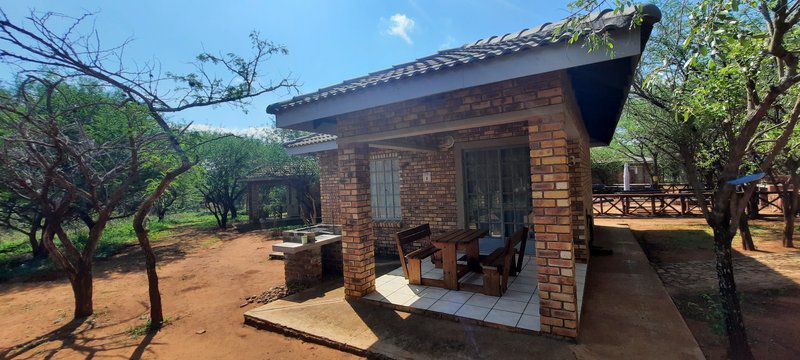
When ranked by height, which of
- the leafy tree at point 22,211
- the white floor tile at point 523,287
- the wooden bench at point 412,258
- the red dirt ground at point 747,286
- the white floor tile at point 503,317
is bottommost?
the red dirt ground at point 747,286

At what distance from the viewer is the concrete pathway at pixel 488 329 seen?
9.43 ft

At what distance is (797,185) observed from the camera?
7.04 m

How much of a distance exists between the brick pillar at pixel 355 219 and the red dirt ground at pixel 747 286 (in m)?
3.53

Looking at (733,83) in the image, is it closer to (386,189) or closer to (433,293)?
(433,293)

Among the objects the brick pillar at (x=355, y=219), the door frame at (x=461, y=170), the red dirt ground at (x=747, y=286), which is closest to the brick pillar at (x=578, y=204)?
the red dirt ground at (x=747, y=286)

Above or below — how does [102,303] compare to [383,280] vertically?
below

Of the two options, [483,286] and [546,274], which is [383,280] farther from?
[546,274]

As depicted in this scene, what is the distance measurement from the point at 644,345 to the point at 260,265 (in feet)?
24.6

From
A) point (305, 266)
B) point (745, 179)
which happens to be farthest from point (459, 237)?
point (745, 179)

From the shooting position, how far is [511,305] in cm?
375

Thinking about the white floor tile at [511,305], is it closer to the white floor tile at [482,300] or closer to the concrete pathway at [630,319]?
the white floor tile at [482,300]

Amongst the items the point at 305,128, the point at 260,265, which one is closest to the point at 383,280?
the point at 305,128

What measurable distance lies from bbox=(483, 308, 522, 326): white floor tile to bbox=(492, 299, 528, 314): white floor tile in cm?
8

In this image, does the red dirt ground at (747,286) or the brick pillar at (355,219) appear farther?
the brick pillar at (355,219)
